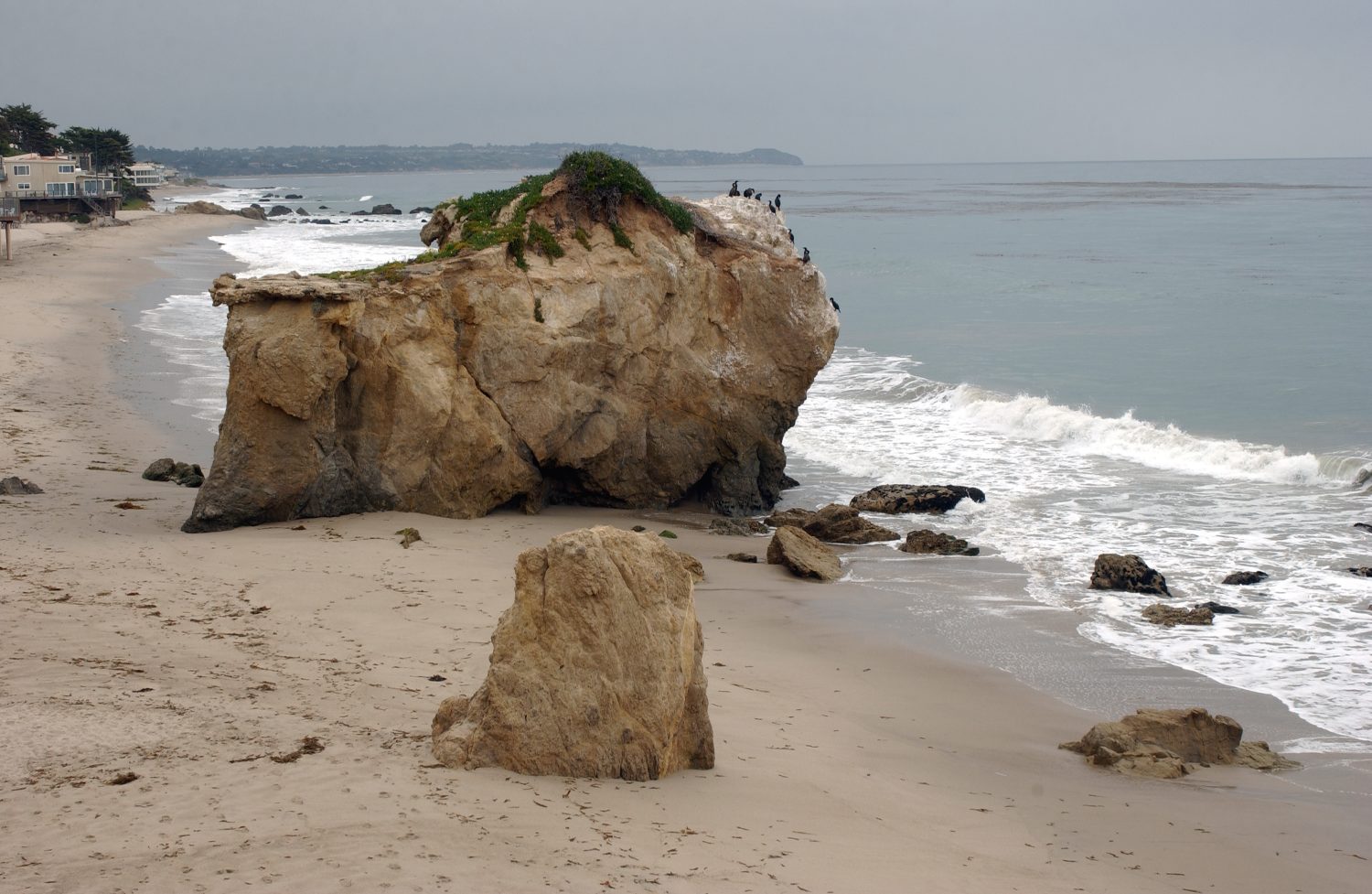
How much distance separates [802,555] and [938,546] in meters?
2.00

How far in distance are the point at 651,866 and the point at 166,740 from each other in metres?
3.05

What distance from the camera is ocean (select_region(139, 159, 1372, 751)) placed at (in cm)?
1284

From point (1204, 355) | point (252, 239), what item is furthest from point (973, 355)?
point (252, 239)

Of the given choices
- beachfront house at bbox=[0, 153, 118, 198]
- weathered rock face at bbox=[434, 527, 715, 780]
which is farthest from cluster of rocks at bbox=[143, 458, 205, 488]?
beachfront house at bbox=[0, 153, 118, 198]

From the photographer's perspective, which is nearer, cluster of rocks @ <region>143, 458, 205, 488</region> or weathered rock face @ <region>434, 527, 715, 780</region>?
weathered rock face @ <region>434, 527, 715, 780</region>

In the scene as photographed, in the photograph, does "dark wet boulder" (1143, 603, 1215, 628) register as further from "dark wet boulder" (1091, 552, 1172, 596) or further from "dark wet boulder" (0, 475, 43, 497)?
"dark wet boulder" (0, 475, 43, 497)

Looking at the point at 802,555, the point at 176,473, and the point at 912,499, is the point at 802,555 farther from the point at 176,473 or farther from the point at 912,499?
the point at 176,473

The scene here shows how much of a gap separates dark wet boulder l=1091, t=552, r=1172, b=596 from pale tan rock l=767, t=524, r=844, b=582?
2.81 meters

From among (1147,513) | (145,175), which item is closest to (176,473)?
(1147,513)

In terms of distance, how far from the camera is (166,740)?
7.32 m

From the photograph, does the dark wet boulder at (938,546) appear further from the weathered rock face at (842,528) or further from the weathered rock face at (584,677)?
the weathered rock face at (584,677)

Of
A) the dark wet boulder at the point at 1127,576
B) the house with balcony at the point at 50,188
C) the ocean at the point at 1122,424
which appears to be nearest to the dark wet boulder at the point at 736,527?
the ocean at the point at 1122,424

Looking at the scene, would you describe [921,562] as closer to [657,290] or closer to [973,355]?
[657,290]

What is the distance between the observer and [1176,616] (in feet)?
41.6
